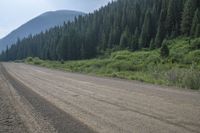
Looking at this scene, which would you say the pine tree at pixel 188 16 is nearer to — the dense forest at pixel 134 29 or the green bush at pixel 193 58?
the dense forest at pixel 134 29

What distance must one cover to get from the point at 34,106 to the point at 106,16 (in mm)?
139195

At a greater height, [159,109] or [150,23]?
[150,23]

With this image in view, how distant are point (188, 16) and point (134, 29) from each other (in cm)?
3064

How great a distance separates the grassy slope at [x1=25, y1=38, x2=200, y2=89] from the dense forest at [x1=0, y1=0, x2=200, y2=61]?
5920 mm

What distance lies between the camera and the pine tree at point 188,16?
305ft

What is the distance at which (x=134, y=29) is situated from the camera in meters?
122

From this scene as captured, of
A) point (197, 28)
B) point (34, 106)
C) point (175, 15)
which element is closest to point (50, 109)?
point (34, 106)

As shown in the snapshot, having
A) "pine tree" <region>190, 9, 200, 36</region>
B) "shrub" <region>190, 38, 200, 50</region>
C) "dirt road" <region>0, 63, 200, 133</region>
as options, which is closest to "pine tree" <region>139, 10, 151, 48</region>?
"pine tree" <region>190, 9, 200, 36</region>

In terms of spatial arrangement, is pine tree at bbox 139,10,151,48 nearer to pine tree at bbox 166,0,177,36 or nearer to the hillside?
the hillside

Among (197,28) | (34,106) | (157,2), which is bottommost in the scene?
(34,106)

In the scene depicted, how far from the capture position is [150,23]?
108438 millimetres

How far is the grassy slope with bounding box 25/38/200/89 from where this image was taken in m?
23.2

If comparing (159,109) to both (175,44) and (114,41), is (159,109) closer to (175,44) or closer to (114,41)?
(175,44)

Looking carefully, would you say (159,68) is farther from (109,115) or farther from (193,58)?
(109,115)
